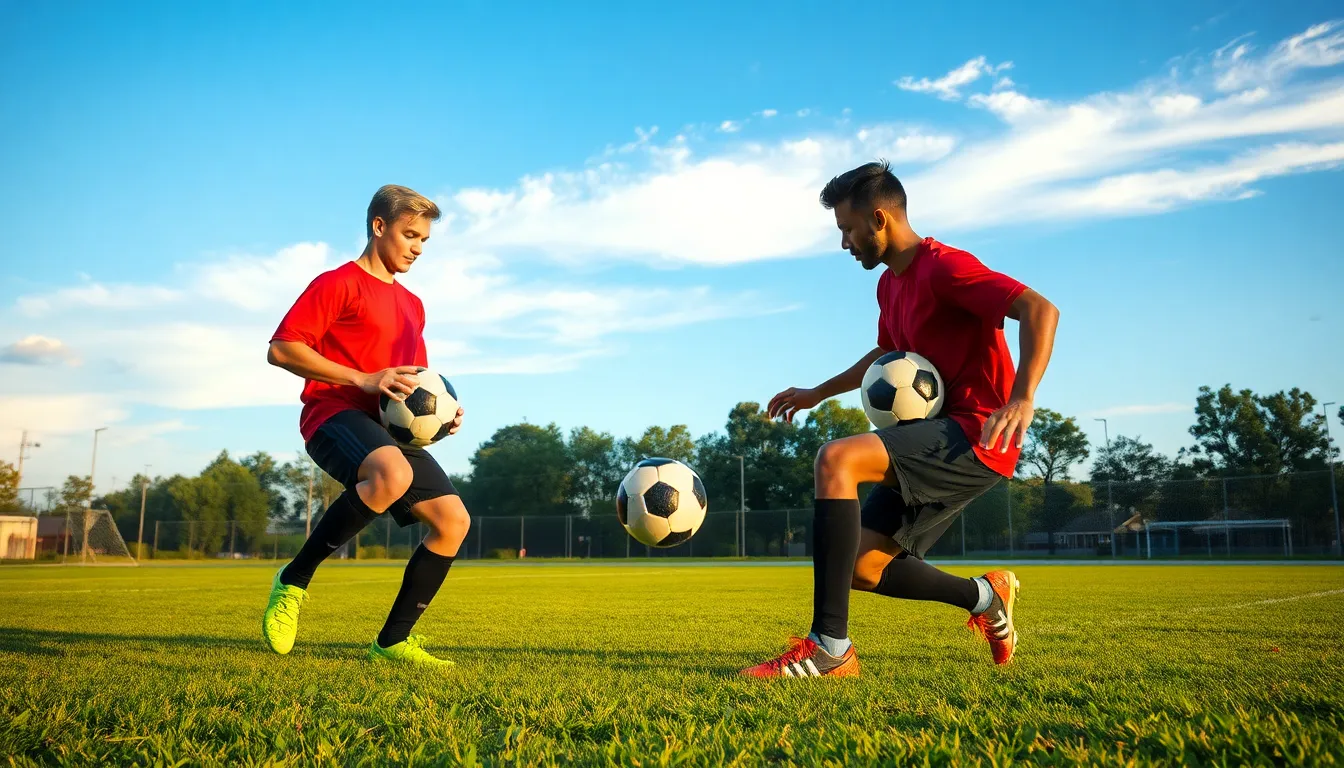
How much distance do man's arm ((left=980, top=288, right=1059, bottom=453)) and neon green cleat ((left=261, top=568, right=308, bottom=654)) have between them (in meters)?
3.06

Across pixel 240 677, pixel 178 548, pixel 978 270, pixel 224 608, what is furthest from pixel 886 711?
pixel 178 548

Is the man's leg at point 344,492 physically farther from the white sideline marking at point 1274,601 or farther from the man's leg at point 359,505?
the white sideline marking at point 1274,601

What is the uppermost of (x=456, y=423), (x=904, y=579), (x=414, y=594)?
(x=456, y=423)

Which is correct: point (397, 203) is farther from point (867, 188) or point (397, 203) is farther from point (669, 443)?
point (669, 443)

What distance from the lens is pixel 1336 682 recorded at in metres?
2.89

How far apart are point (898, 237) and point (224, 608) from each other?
6709mm

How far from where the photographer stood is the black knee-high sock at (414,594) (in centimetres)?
403

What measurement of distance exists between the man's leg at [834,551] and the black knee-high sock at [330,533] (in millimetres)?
1890

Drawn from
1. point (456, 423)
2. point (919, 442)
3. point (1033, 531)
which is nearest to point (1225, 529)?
point (1033, 531)

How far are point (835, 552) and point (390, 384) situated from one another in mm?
2009

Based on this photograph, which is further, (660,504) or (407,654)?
(660,504)

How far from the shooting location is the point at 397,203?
4.40 m

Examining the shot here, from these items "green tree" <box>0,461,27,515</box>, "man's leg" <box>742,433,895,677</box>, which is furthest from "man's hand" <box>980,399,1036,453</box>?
"green tree" <box>0,461,27,515</box>

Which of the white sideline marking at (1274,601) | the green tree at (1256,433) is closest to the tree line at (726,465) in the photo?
the green tree at (1256,433)
